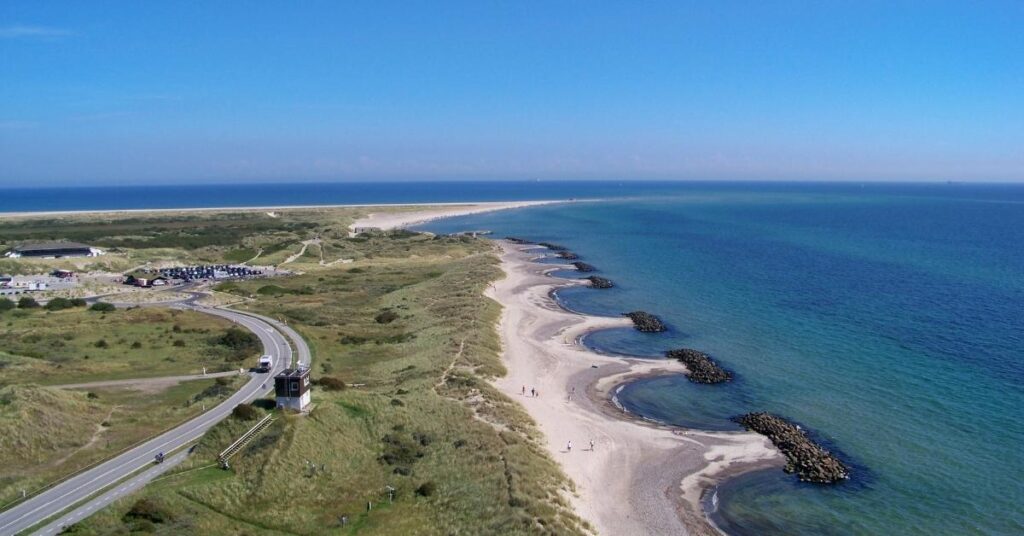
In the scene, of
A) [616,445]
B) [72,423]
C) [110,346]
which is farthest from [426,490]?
[110,346]

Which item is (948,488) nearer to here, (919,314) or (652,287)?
(919,314)

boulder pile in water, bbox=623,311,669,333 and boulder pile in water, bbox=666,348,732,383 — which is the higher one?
boulder pile in water, bbox=623,311,669,333

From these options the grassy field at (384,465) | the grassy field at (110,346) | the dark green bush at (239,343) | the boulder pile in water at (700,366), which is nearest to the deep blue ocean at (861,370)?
the boulder pile in water at (700,366)

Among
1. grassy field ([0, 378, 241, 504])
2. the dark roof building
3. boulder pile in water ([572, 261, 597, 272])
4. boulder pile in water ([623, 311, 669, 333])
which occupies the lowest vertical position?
boulder pile in water ([623, 311, 669, 333])

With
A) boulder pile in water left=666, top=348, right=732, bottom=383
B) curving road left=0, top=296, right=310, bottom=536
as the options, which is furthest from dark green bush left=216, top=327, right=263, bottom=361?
boulder pile in water left=666, top=348, right=732, bottom=383

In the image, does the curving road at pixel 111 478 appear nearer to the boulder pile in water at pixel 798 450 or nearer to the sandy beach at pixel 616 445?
the sandy beach at pixel 616 445

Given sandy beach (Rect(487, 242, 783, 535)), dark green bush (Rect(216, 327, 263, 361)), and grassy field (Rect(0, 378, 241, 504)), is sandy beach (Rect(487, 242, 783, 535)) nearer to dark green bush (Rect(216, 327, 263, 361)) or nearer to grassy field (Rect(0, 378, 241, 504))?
dark green bush (Rect(216, 327, 263, 361))
